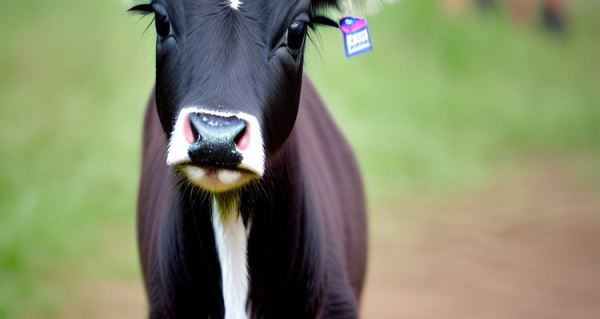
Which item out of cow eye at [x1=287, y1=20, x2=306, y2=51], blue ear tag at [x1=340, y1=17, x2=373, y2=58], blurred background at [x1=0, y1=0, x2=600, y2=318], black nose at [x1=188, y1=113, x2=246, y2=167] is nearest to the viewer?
black nose at [x1=188, y1=113, x2=246, y2=167]

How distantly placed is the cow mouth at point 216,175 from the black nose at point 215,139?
0.06 metres

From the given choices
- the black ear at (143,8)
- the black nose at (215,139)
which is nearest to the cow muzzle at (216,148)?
the black nose at (215,139)

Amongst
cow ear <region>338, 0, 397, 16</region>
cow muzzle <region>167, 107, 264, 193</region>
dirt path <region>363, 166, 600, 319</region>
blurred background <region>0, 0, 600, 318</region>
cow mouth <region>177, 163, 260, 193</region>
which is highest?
cow ear <region>338, 0, 397, 16</region>

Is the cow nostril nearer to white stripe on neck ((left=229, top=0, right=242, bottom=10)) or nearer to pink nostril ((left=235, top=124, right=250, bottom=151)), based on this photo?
pink nostril ((left=235, top=124, right=250, bottom=151))

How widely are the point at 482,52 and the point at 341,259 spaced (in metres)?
10.1

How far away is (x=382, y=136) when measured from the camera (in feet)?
38.8

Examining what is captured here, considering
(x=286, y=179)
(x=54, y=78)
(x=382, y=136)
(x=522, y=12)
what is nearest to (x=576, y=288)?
(x=382, y=136)

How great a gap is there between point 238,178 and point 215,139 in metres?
0.23

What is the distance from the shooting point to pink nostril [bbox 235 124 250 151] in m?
3.38

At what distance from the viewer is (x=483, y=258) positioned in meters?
9.16

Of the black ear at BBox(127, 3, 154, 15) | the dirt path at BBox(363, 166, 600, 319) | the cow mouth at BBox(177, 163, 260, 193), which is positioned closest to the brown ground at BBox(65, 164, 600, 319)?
the dirt path at BBox(363, 166, 600, 319)

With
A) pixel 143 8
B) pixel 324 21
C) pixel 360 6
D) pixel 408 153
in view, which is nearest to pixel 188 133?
pixel 143 8

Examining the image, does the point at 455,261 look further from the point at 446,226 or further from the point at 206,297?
the point at 206,297

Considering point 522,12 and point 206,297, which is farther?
point 522,12
